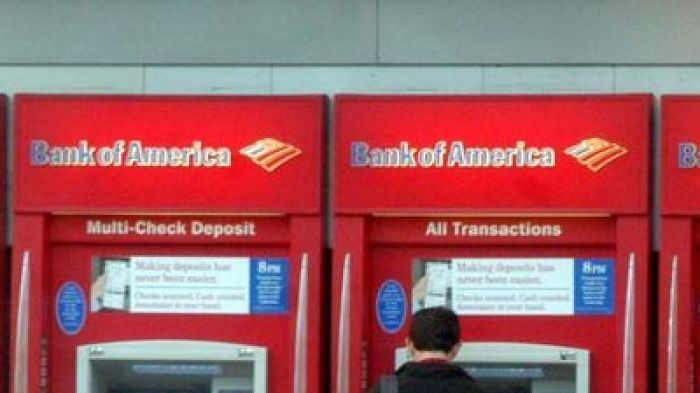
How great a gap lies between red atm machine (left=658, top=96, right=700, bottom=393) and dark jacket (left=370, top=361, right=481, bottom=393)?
2.26 m

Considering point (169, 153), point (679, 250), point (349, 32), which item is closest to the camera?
point (679, 250)

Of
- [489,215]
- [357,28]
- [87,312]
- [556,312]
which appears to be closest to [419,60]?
[357,28]

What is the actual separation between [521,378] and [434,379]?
2206 millimetres

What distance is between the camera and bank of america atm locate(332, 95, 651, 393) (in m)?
6.87

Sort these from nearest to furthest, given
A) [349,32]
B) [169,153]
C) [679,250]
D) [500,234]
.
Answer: [679,250]
[500,234]
[169,153]
[349,32]

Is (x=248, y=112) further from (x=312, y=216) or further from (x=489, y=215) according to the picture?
(x=489, y=215)

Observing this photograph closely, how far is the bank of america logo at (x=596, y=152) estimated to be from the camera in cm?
688

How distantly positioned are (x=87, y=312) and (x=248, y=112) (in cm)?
109

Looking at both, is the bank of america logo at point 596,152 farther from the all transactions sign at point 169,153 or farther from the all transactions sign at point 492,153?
the all transactions sign at point 169,153

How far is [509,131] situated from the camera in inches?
273

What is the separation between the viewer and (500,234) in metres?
6.96

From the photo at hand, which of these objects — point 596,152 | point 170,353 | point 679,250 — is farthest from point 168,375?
point 679,250

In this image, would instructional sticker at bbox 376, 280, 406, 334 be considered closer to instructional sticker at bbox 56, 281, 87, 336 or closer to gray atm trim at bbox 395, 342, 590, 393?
gray atm trim at bbox 395, 342, 590, 393

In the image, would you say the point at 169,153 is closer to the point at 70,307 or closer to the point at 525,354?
the point at 70,307
